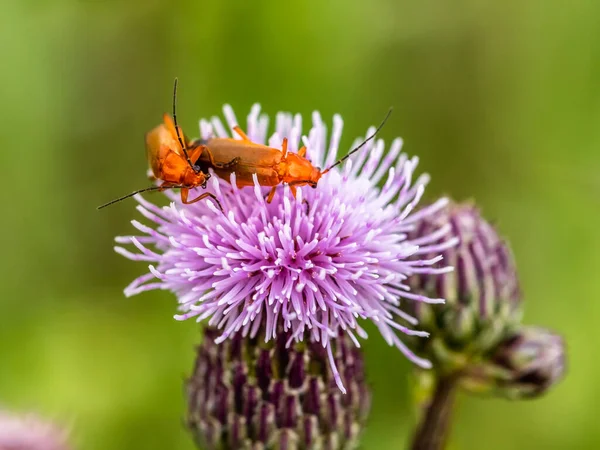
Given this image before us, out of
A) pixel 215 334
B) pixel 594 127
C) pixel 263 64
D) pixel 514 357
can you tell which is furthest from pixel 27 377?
pixel 594 127

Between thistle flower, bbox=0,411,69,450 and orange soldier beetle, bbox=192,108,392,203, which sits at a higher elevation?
orange soldier beetle, bbox=192,108,392,203

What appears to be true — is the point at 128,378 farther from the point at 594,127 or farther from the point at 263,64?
the point at 594,127

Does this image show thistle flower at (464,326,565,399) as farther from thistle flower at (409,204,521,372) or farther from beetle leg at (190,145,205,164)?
beetle leg at (190,145,205,164)

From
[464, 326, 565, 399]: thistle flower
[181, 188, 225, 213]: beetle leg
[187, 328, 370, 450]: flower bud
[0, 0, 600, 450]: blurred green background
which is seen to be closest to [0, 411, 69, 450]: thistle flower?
[0, 0, 600, 450]: blurred green background

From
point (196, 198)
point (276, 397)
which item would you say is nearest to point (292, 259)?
point (196, 198)

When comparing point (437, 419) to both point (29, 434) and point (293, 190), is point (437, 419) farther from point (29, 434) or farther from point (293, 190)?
point (29, 434)

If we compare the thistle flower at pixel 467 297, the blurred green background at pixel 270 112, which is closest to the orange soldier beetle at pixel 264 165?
the thistle flower at pixel 467 297
